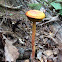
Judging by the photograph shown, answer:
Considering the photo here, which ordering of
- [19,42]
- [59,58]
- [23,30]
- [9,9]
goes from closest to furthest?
[59,58] < [19,42] < [23,30] < [9,9]

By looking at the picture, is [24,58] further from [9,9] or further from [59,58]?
[9,9]

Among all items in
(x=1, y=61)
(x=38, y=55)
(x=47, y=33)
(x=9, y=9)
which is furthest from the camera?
(x=9, y=9)

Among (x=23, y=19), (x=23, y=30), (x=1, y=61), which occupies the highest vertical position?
(x=23, y=19)

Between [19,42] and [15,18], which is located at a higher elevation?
[15,18]

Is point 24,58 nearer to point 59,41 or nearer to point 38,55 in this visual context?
point 38,55

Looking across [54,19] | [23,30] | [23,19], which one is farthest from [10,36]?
[54,19]

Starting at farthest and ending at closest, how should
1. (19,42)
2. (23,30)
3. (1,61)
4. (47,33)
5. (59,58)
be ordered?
(47,33), (23,30), (19,42), (59,58), (1,61)

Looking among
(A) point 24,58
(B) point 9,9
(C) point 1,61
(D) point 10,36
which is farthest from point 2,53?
(B) point 9,9

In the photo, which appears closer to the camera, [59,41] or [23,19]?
[59,41]

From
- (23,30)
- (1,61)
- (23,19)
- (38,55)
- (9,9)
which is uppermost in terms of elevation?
(9,9)
